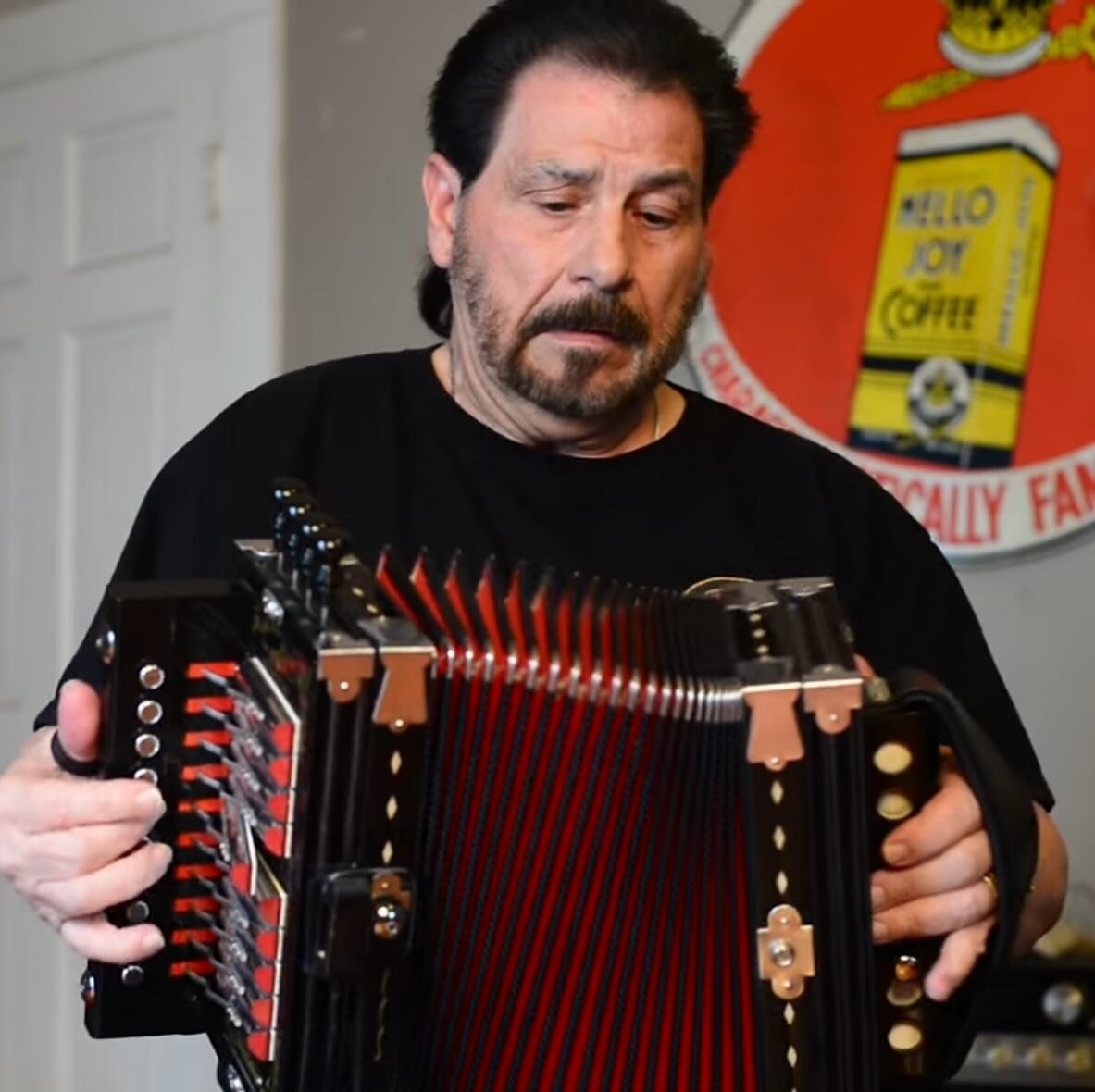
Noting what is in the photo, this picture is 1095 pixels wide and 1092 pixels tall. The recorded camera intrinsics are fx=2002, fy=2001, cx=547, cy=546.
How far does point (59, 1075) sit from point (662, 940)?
2.26 meters

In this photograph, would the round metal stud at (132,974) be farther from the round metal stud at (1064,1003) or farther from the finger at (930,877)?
the round metal stud at (1064,1003)

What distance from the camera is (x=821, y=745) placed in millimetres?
1157

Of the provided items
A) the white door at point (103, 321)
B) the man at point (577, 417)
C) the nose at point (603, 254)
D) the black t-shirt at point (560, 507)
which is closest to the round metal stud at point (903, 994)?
the man at point (577, 417)

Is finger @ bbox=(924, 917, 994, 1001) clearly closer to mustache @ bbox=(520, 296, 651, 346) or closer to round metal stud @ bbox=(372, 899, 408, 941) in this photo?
round metal stud @ bbox=(372, 899, 408, 941)

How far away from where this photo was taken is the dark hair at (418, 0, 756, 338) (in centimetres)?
159

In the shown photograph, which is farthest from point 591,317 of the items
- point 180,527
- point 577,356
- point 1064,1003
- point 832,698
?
point 1064,1003

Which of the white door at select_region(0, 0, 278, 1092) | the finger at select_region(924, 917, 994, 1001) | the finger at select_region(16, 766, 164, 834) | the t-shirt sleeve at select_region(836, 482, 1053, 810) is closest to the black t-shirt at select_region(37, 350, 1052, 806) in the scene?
the t-shirt sleeve at select_region(836, 482, 1053, 810)

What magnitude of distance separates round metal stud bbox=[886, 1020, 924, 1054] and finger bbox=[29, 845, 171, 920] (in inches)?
17.6

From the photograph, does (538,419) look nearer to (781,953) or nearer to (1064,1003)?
(781,953)

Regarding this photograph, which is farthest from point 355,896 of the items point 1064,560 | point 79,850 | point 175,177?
point 175,177

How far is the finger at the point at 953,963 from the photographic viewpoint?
1207mm

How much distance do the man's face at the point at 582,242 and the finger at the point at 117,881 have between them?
50cm

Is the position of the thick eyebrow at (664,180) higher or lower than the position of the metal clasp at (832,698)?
higher

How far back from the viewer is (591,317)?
4.96ft
